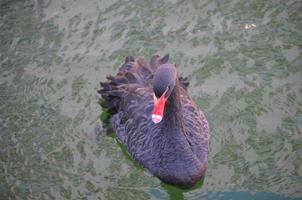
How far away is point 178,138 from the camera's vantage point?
5371mm

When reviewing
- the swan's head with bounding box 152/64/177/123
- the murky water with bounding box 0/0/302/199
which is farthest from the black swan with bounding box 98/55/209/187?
the murky water with bounding box 0/0/302/199

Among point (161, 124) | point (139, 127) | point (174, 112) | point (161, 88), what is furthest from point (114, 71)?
point (161, 88)

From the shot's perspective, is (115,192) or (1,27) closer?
(115,192)

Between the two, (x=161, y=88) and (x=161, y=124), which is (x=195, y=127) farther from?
(x=161, y=88)

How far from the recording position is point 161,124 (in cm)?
544

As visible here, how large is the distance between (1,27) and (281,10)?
4.07 meters

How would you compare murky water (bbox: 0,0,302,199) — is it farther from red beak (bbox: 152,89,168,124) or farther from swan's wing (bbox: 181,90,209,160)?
red beak (bbox: 152,89,168,124)

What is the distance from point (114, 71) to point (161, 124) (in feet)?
5.69

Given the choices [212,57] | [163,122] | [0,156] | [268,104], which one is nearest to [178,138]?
[163,122]

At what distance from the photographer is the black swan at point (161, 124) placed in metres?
5.22

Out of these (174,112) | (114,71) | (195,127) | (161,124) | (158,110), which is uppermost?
(158,110)

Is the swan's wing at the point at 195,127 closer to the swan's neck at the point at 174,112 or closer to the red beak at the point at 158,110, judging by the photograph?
the swan's neck at the point at 174,112

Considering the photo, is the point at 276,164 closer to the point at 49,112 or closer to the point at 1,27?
the point at 49,112

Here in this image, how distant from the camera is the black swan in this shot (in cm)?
522
